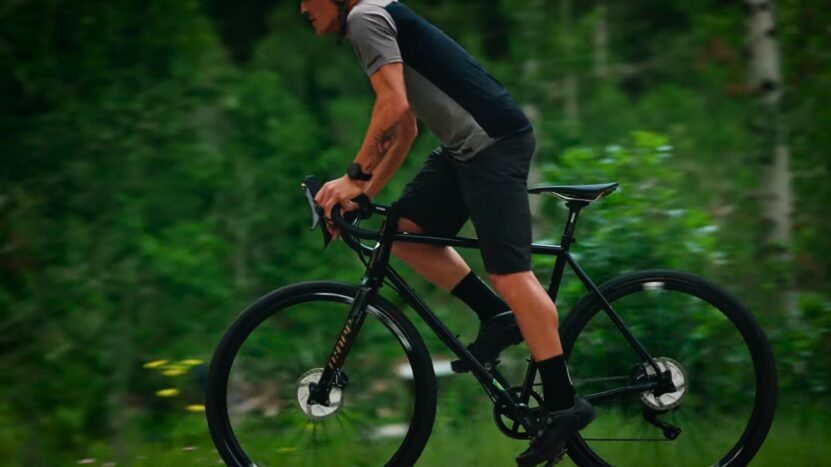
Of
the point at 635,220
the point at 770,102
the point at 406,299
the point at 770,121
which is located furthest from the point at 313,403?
the point at 770,102

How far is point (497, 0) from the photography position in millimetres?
14625

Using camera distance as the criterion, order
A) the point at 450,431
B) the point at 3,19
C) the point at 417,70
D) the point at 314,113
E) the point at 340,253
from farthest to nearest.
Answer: the point at 314,113
the point at 340,253
the point at 3,19
the point at 450,431
the point at 417,70

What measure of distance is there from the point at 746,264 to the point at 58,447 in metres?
3.91

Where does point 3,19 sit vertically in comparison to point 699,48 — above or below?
above

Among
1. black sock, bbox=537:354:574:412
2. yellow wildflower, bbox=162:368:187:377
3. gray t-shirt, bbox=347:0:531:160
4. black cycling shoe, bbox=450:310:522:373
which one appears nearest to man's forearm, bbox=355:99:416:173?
gray t-shirt, bbox=347:0:531:160

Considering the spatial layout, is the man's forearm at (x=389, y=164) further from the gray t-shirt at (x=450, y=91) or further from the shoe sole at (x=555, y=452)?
the shoe sole at (x=555, y=452)

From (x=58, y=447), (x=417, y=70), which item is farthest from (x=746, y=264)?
(x=58, y=447)

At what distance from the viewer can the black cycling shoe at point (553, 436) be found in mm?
4723

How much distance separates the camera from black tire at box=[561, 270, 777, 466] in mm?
4938

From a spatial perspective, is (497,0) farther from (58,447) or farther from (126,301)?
(58,447)

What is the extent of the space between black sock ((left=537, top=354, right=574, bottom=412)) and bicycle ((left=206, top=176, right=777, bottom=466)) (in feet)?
0.34

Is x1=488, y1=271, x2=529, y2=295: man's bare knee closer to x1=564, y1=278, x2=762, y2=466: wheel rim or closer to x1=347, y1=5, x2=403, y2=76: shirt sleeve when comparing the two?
x1=564, y1=278, x2=762, y2=466: wheel rim

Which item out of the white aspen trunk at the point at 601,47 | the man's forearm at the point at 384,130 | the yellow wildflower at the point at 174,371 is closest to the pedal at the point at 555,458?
the man's forearm at the point at 384,130

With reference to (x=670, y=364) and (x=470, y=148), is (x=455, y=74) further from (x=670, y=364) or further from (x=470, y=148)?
(x=670, y=364)
